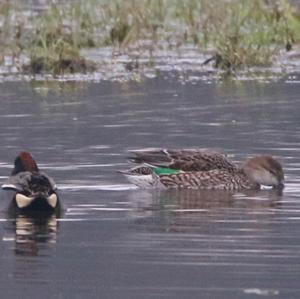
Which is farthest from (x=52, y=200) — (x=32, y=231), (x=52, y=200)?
(x=32, y=231)

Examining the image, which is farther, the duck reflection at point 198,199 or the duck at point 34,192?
the duck reflection at point 198,199

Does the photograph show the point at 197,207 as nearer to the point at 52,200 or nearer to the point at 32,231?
the point at 52,200

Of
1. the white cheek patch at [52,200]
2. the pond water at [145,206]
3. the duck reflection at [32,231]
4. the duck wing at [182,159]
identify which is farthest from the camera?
the duck wing at [182,159]

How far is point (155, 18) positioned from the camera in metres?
30.3

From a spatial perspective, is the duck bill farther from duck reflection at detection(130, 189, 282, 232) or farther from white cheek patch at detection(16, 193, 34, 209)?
duck reflection at detection(130, 189, 282, 232)

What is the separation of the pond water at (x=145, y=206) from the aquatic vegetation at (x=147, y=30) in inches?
86.4

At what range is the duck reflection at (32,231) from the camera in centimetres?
1248

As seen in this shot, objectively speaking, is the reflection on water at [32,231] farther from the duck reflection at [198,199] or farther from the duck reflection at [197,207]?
the duck reflection at [198,199]

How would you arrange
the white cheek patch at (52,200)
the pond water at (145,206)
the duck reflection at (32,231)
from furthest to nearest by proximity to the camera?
1. the white cheek patch at (52,200)
2. the duck reflection at (32,231)
3. the pond water at (145,206)

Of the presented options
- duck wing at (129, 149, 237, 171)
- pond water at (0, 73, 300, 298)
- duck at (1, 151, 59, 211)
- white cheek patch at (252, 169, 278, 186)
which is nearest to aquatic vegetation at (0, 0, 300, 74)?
pond water at (0, 73, 300, 298)

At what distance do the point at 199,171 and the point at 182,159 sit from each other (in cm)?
19

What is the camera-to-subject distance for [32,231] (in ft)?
43.7

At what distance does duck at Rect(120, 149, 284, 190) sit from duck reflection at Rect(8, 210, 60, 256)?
1.99 meters

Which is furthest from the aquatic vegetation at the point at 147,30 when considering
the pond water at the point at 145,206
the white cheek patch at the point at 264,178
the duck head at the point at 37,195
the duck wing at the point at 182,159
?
the duck head at the point at 37,195
